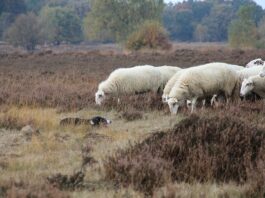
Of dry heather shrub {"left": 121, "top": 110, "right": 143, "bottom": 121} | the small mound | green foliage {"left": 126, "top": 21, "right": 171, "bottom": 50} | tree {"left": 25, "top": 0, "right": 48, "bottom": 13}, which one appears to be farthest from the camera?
tree {"left": 25, "top": 0, "right": 48, "bottom": 13}

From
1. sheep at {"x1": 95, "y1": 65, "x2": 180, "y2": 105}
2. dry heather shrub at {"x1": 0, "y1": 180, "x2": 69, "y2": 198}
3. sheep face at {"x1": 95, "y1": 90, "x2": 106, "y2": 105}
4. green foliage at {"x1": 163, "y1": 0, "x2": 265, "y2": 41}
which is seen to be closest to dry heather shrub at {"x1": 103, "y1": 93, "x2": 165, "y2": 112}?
sheep face at {"x1": 95, "y1": 90, "x2": 106, "y2": 105}

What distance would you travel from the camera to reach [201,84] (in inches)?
516

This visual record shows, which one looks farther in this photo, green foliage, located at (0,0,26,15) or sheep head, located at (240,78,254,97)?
green foliage, located at (0,0,26,15)

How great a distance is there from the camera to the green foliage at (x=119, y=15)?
77.5 metres

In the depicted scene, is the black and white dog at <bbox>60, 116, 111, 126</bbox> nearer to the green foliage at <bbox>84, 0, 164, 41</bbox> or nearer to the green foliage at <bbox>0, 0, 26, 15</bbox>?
the green foliage at <bbox>84, 0, 164, 41</bbox>

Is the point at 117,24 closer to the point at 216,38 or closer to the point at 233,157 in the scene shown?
the point at 216,38

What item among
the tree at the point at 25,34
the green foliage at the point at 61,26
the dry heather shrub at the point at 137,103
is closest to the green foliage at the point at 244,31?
the tree at the point at 25,34

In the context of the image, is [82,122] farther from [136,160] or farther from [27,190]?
[27,190]

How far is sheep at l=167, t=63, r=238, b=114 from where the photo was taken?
43.0 ft

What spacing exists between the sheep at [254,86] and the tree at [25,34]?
218ft

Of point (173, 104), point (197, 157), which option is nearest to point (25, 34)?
point (173, 104)

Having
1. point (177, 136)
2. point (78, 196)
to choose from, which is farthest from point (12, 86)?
point (78, 196)

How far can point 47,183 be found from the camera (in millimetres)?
6246

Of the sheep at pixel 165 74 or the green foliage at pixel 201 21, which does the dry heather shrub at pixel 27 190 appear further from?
the green foliage at pixel 201 21
